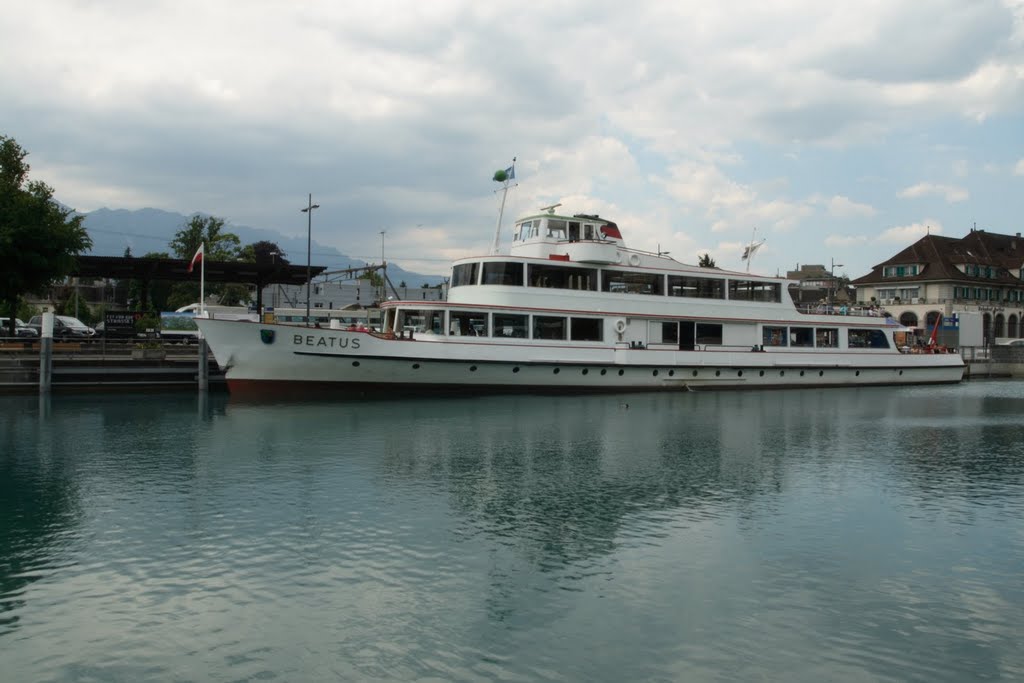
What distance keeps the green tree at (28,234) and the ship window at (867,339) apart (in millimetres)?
35574

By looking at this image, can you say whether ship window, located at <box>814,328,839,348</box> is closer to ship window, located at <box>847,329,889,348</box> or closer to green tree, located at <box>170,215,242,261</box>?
ship window, located at <box>847,329,889,348</box>

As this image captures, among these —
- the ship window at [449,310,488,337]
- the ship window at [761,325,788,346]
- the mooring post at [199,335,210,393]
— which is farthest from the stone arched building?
the mooring post at [199,335,210,393]

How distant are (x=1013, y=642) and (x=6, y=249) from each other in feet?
114

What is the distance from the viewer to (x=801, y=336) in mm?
35406

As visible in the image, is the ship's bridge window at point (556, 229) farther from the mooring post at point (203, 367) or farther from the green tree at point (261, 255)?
the green tree at point (261, 255)

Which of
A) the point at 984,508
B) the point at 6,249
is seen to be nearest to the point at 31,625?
the point at 984,508

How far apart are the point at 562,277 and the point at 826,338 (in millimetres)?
14381

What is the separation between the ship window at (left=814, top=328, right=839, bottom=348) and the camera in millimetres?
36025

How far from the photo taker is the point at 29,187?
33344mm

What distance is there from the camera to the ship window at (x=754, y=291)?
33844 mm

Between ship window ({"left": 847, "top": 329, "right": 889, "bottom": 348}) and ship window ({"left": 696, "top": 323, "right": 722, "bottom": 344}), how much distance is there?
814cm

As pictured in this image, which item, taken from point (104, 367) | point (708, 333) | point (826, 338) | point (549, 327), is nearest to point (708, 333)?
point (708, 333)

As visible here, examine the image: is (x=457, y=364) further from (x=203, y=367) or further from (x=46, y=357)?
(x=46, y=357)

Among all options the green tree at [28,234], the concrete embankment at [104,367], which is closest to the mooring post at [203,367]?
the concrete embankment at [104,367]
